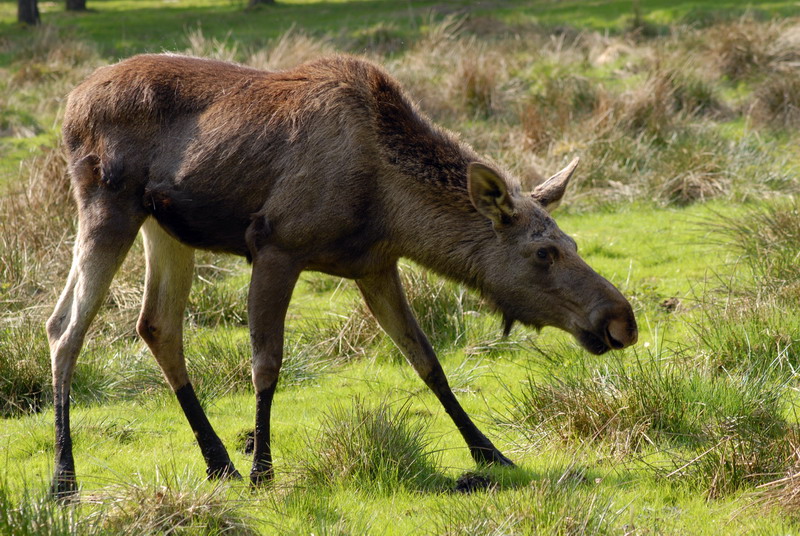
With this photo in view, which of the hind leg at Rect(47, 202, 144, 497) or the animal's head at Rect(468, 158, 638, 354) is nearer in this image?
the animal's head at Rect(468, 158, 638, 354)

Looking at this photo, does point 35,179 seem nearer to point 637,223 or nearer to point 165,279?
point 165,279

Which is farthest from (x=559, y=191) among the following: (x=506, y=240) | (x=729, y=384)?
(x=729, y=384)

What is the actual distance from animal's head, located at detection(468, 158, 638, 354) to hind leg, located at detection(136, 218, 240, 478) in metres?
2.19

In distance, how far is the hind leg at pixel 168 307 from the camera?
6812mm

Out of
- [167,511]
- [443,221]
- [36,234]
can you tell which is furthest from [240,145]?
[36,234]

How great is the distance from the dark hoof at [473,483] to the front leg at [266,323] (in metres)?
1.21

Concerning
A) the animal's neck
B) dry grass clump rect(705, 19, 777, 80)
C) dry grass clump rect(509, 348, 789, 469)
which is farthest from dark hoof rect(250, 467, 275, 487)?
dry grass clump rect(705, 19, 777, 80)

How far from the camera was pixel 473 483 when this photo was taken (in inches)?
233

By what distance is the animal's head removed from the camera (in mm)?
→ 5977

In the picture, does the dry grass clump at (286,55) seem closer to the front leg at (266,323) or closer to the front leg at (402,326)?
the front leg at (402,326)

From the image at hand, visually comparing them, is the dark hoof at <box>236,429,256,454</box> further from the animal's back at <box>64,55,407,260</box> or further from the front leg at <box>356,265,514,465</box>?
the animal's back at <box>64,55,407,260</box>

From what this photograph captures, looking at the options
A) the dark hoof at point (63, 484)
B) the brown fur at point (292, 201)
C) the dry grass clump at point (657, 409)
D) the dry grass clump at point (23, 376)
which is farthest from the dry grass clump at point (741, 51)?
the dark hoof at point (63, 484)

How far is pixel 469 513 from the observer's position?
4.95m

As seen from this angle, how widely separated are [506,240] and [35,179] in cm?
698
